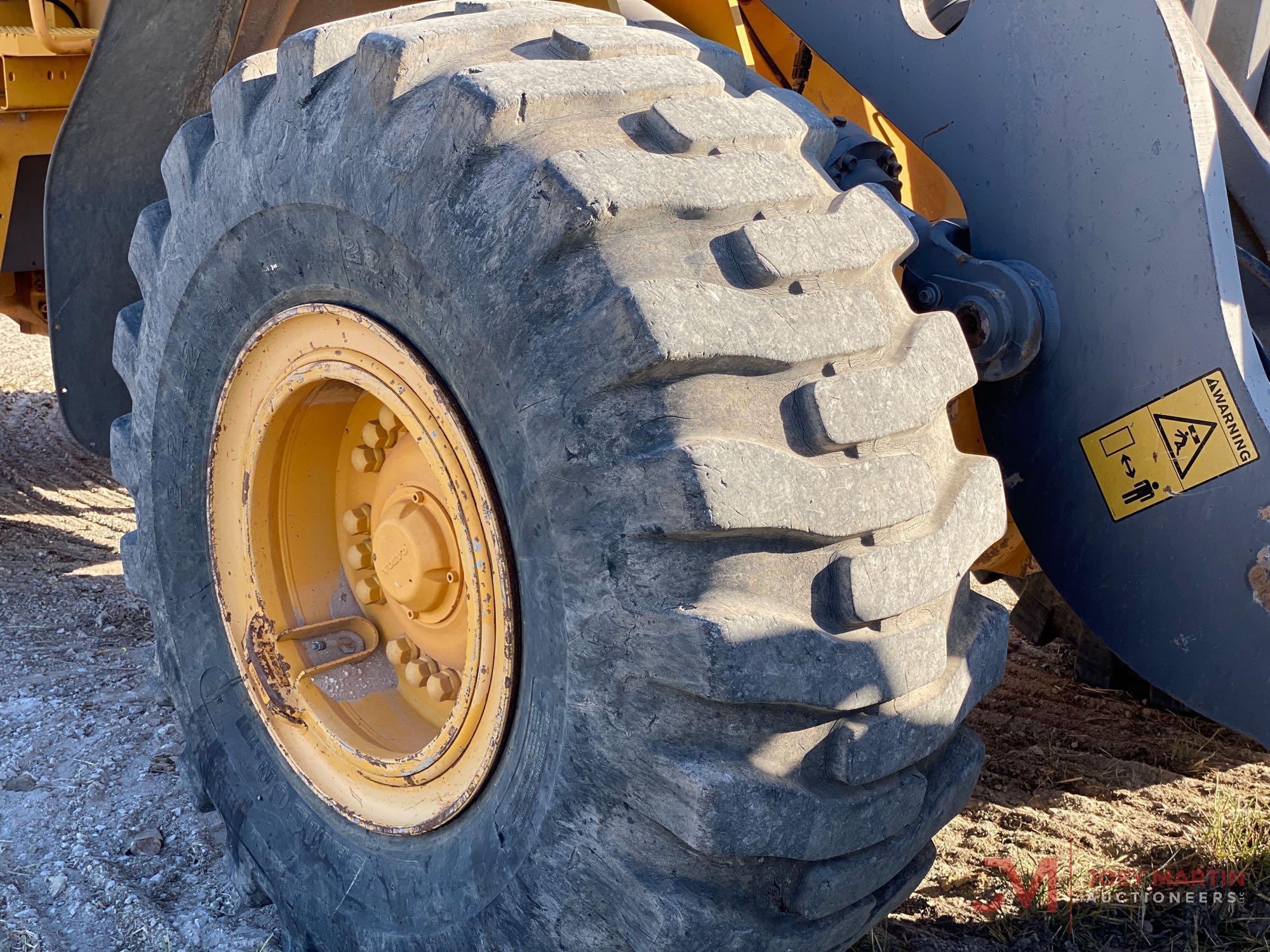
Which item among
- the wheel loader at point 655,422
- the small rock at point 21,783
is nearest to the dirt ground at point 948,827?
the small rock at point 21,783

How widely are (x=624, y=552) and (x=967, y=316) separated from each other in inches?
32.5

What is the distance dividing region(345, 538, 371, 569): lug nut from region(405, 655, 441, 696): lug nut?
0.24 m

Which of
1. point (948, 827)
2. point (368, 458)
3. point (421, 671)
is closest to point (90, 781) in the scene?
point (421, 671)

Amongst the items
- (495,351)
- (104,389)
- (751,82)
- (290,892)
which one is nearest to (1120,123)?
(751,82)

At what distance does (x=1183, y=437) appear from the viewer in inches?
69.9

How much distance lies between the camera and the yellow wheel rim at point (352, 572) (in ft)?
5.68

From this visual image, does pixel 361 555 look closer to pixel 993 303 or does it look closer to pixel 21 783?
pixel 21 783

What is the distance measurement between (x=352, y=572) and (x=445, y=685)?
A: 33cm

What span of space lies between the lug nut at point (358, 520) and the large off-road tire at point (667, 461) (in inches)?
22.3

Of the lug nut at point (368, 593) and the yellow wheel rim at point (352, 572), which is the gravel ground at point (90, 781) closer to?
the yellow wheel rim at point (352, 572)

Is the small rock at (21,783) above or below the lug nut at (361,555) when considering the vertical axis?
below

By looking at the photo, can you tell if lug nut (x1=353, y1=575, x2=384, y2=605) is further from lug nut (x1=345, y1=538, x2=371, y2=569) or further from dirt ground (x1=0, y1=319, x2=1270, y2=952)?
dirt ground (x1=0, y1=319, x2=1270, y2=952)
